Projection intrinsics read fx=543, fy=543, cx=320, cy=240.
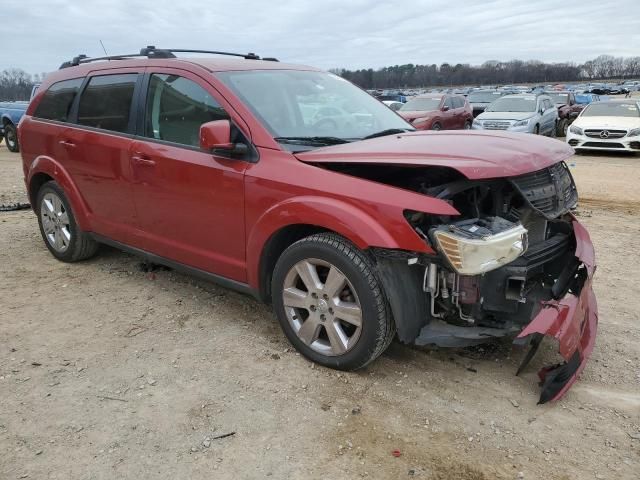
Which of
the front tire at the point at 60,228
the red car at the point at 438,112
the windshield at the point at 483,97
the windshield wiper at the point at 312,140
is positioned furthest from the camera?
the windshield at the point at 483,97

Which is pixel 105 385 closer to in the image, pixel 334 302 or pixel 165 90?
pixel 334 302

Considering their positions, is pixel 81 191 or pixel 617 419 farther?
pixel 81 191

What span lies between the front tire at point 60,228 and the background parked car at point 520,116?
12.4m

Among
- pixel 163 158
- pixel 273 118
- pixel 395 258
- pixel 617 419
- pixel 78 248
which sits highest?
pixel 273 118

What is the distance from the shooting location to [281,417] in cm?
279

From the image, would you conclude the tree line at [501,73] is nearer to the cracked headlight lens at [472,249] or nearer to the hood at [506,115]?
the hood at [506,115]

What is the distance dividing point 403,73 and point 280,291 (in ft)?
306

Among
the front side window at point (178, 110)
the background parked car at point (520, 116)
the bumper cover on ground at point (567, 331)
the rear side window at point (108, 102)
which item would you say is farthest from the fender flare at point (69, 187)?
the background parked car at point (520, 116)

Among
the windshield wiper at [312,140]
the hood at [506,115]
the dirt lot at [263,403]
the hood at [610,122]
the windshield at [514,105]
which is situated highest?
the windshield at [514,105]

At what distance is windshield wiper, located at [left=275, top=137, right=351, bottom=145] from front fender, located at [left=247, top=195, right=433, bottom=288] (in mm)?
446

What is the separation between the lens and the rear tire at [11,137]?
16.2 meters

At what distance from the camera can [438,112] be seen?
16.7 m

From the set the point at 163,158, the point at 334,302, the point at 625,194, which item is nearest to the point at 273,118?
the point at 163,158

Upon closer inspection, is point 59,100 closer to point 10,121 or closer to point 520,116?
point 10,121
